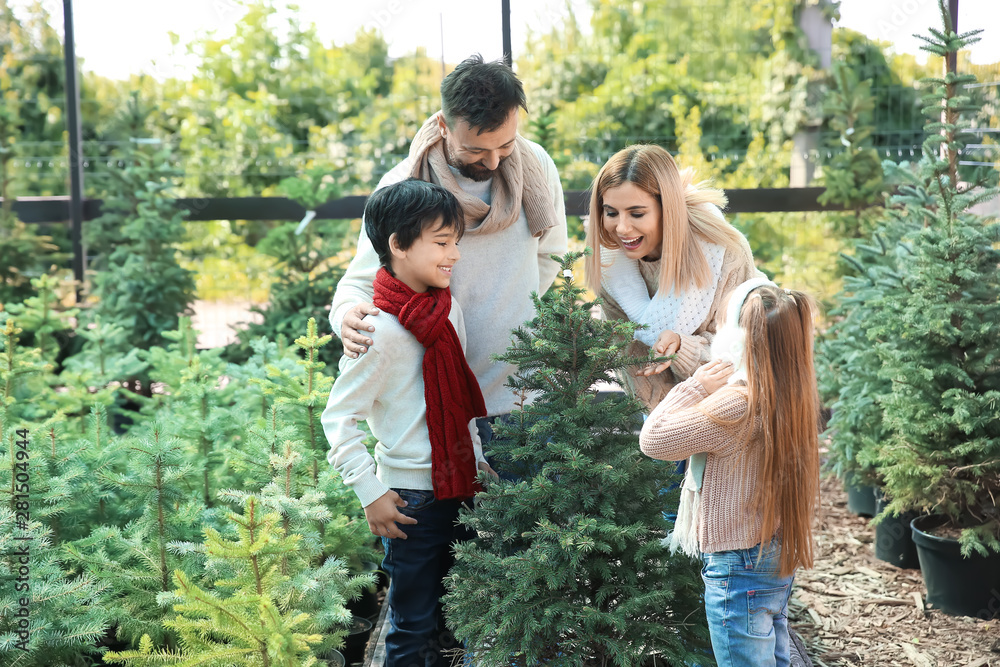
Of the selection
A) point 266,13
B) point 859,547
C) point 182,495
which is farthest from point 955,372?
point 266,13

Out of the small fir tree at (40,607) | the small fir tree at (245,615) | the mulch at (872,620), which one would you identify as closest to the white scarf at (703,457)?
the mulch at (872,620)

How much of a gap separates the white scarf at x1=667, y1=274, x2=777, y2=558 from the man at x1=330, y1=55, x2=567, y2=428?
60cm

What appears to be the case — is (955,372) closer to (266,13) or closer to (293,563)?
(293,563)

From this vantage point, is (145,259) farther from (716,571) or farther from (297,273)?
(716,571)

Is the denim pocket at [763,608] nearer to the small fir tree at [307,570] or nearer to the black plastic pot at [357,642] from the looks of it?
the small fir tree at [307,570]

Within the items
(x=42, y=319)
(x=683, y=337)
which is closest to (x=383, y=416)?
(x=683, y=337)

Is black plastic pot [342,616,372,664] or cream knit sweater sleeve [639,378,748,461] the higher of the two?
cream knit sweater sleeve [639,378,748,461]

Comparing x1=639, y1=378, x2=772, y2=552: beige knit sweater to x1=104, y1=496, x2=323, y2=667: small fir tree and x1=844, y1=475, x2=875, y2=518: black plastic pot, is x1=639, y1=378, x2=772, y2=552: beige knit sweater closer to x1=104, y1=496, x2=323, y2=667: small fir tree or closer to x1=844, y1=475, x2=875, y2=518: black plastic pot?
x1=104, y1=496, x2=323, y2=667: small fir tree

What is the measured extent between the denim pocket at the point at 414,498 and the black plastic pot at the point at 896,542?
8.47 feet

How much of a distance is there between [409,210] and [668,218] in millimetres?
891

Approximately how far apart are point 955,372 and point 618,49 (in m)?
7.18

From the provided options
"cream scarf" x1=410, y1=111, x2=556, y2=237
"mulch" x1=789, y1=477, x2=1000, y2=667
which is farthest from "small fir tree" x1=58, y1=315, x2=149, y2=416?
"mulch" x1=789, y1=477, x2=1000, y2=667

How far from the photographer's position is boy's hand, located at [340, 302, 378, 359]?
7.32ft

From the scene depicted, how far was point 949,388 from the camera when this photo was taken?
11.6ft
